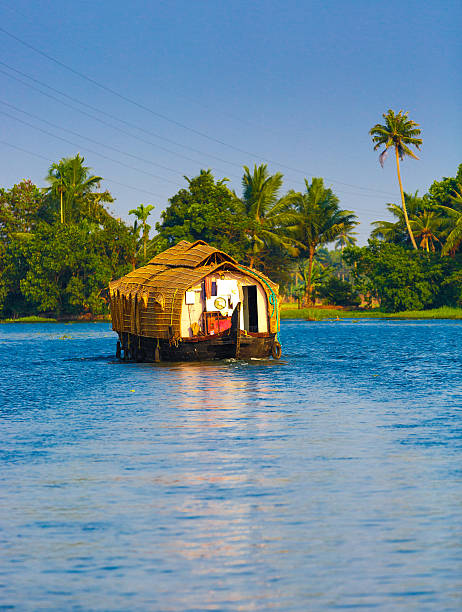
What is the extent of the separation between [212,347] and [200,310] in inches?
136

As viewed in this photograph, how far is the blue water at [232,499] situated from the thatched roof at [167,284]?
11.5 m

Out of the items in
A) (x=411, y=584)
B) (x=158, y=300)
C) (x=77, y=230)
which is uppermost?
(x=77, y=230)

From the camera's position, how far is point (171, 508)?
12172 millimetres

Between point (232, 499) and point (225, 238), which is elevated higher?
point (225, 238)

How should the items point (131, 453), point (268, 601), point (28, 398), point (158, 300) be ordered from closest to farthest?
point (268, 601)
point (131, 453)
point (28, 398)
point (158, 300)

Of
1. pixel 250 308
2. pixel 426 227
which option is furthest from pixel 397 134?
pixel 250 308

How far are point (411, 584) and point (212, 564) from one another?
2.23 metres

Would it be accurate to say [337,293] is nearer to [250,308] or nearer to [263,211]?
[263,211]

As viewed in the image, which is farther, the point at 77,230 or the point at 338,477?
the point at 77,230

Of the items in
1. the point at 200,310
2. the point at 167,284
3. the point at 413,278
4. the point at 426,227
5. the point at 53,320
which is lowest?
the point at 53,320

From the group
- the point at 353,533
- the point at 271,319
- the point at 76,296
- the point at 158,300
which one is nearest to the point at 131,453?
the point at 353,533

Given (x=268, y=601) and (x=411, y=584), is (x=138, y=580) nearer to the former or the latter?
(x=268, y=601)

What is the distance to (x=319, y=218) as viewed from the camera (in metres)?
→ 102

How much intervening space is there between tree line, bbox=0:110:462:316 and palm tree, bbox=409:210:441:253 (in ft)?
0.43
